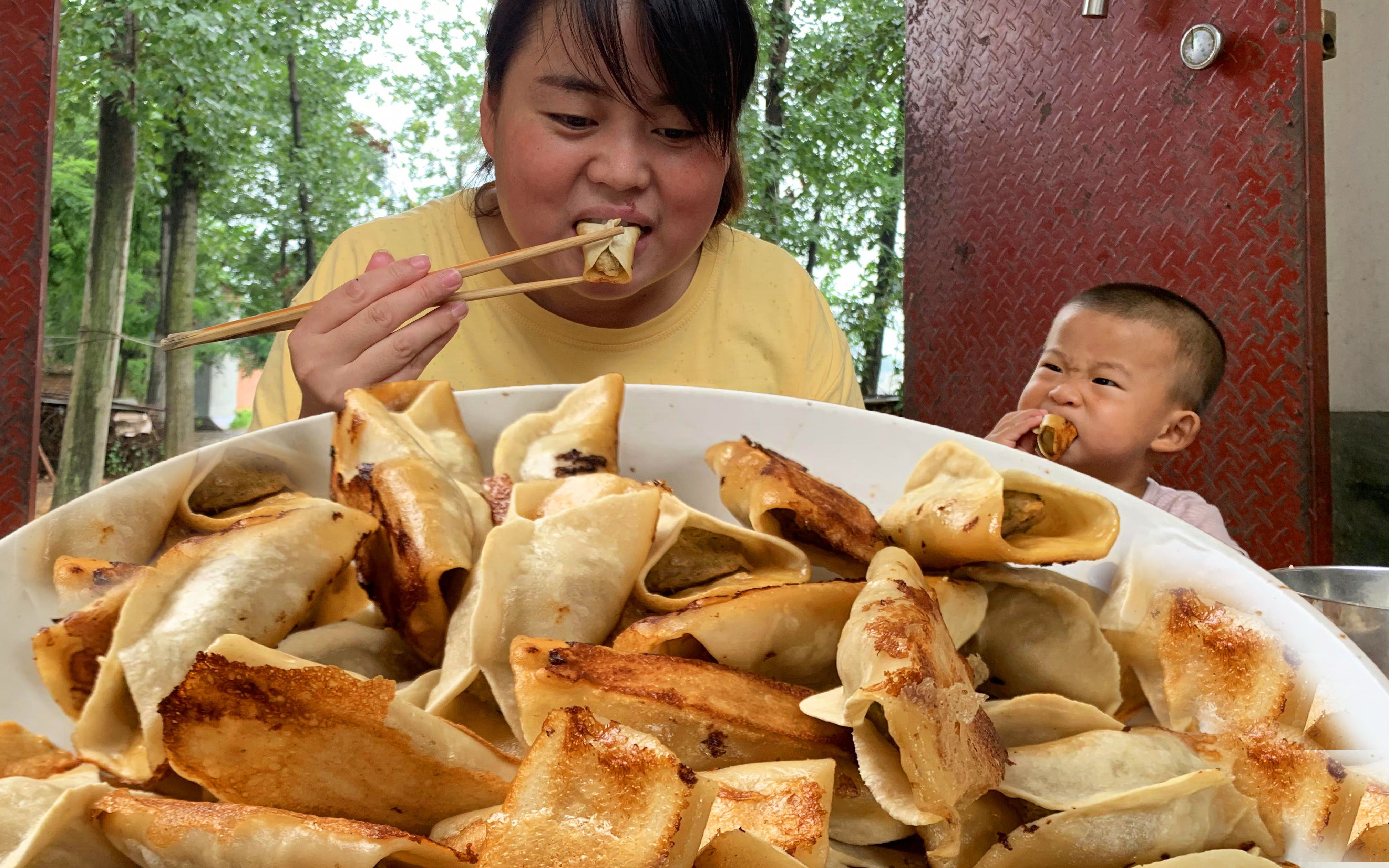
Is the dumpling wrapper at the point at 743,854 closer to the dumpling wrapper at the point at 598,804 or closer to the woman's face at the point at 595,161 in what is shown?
the dumpling wrapper at the point at 598,804

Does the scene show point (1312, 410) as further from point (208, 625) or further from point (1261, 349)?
point (208, 625)

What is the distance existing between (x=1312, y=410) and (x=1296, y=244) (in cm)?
41

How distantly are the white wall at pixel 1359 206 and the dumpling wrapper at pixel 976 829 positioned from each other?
10.9 ft

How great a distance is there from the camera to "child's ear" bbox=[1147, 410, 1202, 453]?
2086mm

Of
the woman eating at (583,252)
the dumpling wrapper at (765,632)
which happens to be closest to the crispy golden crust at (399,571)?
the dumpling wrapper at (765,632)

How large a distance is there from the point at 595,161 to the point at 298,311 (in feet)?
1.66

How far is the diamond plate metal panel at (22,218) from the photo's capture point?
2648mm

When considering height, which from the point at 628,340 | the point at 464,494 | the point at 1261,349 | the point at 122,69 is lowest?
the point at 464,494

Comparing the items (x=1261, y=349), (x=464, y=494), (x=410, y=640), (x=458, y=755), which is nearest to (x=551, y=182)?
(x=464, y=494)

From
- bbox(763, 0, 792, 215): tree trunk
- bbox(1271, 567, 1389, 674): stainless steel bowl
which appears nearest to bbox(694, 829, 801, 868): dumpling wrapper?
bbox(1271, 567, 1389, 674): stainless steel bowl

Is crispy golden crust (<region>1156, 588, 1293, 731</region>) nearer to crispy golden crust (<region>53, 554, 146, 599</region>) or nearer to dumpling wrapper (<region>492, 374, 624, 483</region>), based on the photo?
dumpling wrapper (<region>492, 374, 624, 483</region>)

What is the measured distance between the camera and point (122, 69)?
6.23 meters

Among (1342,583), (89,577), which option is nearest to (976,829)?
(89,577)

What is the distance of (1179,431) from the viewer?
211cm
